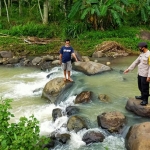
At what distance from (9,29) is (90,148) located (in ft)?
42.9

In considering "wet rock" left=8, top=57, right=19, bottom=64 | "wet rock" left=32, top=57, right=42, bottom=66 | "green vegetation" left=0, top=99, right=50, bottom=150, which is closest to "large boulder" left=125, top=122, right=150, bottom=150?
"green vegetation" left=0, top=99, right=50, bottom=150

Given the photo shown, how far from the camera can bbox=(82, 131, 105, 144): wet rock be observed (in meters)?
6.18

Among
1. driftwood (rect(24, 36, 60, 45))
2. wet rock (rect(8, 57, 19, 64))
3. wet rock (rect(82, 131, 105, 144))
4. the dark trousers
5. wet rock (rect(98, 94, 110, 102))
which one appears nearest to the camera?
wet rock (rect(82, 131, 105, 144))

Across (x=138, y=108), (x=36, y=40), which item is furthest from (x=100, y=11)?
(x=138, y=108)

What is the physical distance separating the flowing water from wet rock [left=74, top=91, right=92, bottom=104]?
0.18 meters

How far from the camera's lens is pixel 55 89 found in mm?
8875

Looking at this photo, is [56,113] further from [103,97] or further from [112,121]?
[112,121]

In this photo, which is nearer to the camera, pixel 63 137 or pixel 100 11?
pixel 63 137

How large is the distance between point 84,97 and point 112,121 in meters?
Answer: 1.86

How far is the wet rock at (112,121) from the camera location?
6.50 metres

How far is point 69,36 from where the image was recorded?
16.5 meters

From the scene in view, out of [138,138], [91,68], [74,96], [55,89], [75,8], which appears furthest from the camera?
[75,8]

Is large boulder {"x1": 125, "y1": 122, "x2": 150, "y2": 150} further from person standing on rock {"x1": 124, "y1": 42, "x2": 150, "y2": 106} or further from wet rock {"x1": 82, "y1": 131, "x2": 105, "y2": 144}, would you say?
person standing on rock {"x1": 124, "y1": 42, "x2": 150, "y2": 106}

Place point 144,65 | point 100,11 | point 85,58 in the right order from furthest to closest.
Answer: point 100,11 < point 85,58 < point 144,65
